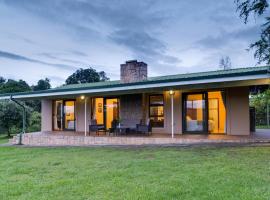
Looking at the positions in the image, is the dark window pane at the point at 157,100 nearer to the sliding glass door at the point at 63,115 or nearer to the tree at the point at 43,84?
the sliding glass door at the point at 63,115

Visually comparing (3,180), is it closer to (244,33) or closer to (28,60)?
(244,33)

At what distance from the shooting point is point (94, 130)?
15.0m

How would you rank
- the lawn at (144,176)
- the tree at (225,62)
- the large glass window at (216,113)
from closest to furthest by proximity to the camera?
the lawn at (144,176)
the large glass window at (216,113)
the tree at (225,62)

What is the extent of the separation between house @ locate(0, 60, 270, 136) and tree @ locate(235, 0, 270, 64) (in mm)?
939

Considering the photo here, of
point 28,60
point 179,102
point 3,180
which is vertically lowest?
point 3,180

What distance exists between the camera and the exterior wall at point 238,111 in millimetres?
13195

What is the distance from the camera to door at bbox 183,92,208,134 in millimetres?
14169

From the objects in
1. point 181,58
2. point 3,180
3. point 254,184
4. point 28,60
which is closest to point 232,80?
point 254,184

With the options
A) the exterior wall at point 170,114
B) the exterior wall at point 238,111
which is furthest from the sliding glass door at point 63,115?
the exterior wall at point 238,111

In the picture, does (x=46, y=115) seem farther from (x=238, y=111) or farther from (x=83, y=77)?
(x=83, y=77)

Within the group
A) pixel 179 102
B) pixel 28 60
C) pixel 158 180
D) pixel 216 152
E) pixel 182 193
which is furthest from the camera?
pixel 28 60

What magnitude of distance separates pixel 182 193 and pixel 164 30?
1666 centimetres

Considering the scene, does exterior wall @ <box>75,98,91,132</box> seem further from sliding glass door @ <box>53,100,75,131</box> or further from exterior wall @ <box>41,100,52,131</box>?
exterior wall @ <box>41,100,52,131</box>

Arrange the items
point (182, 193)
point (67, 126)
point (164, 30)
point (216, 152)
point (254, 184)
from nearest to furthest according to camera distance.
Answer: point (182, 193), point (254, 184), point (216, 152), point (67, 126), point (164, 30)
